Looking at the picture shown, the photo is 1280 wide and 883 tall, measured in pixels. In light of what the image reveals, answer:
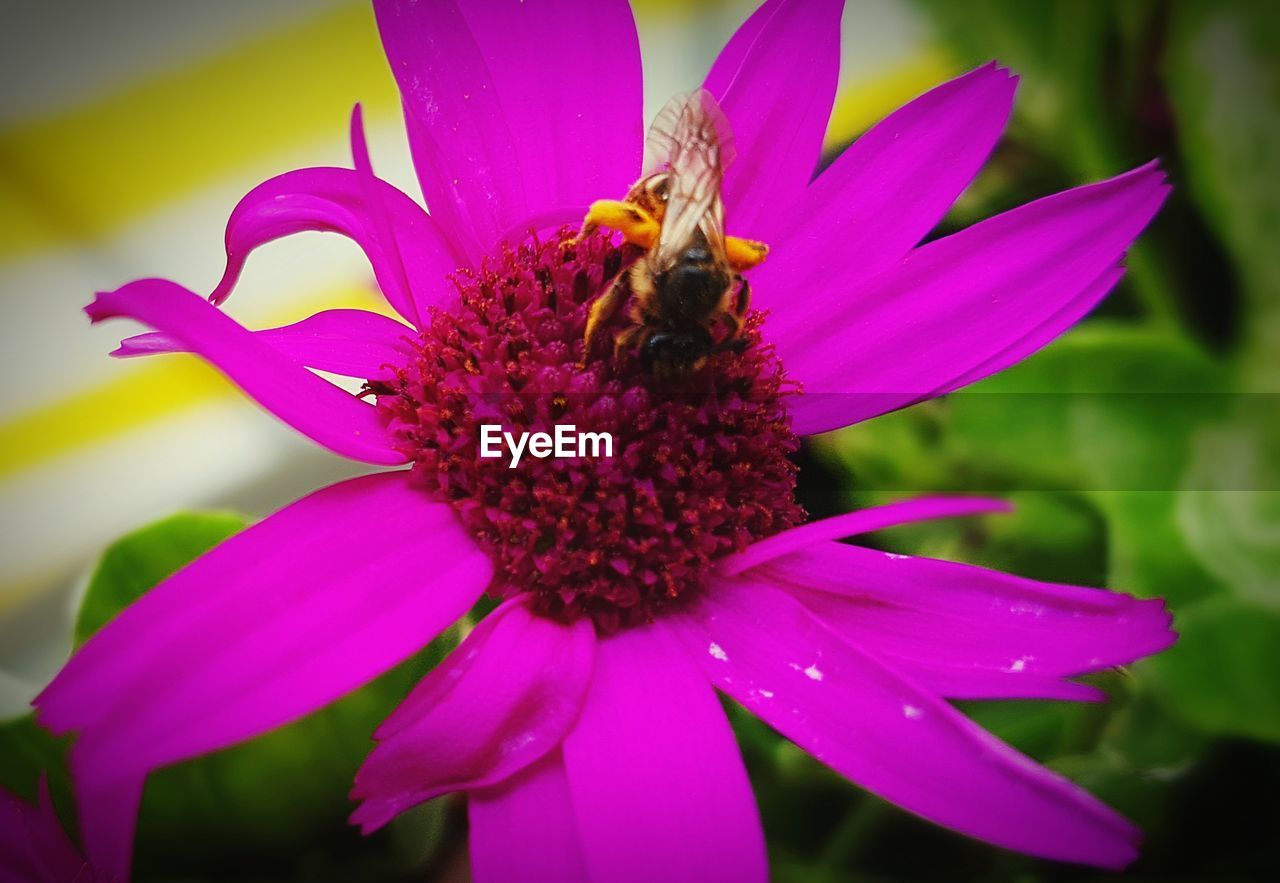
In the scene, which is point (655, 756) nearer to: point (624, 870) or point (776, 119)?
point (624, 870)

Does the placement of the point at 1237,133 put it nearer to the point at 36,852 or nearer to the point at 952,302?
the point at 952,302

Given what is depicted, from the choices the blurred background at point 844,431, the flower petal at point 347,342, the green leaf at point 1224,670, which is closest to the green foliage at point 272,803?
the blurred background at point 844,431

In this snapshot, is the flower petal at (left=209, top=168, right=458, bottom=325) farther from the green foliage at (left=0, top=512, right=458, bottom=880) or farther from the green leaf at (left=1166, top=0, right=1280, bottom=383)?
the green leaf at (left=1166, top=0, right=1280, bottom=383)

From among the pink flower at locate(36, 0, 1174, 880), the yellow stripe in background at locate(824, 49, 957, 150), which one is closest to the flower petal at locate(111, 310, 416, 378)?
the pink flower at locate(36, 0, 1174, 880)

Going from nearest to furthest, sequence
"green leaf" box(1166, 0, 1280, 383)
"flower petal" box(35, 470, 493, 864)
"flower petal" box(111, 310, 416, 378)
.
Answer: "flower petal" box(35, 470, 493, 864) < "flower petal" box(111, 310, 416, 378) < "green leaf" box(1166, 0, 1280, 383)

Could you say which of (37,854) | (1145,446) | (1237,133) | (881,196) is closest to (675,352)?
(881,196)

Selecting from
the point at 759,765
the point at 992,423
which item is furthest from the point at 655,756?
the point at 992,423
